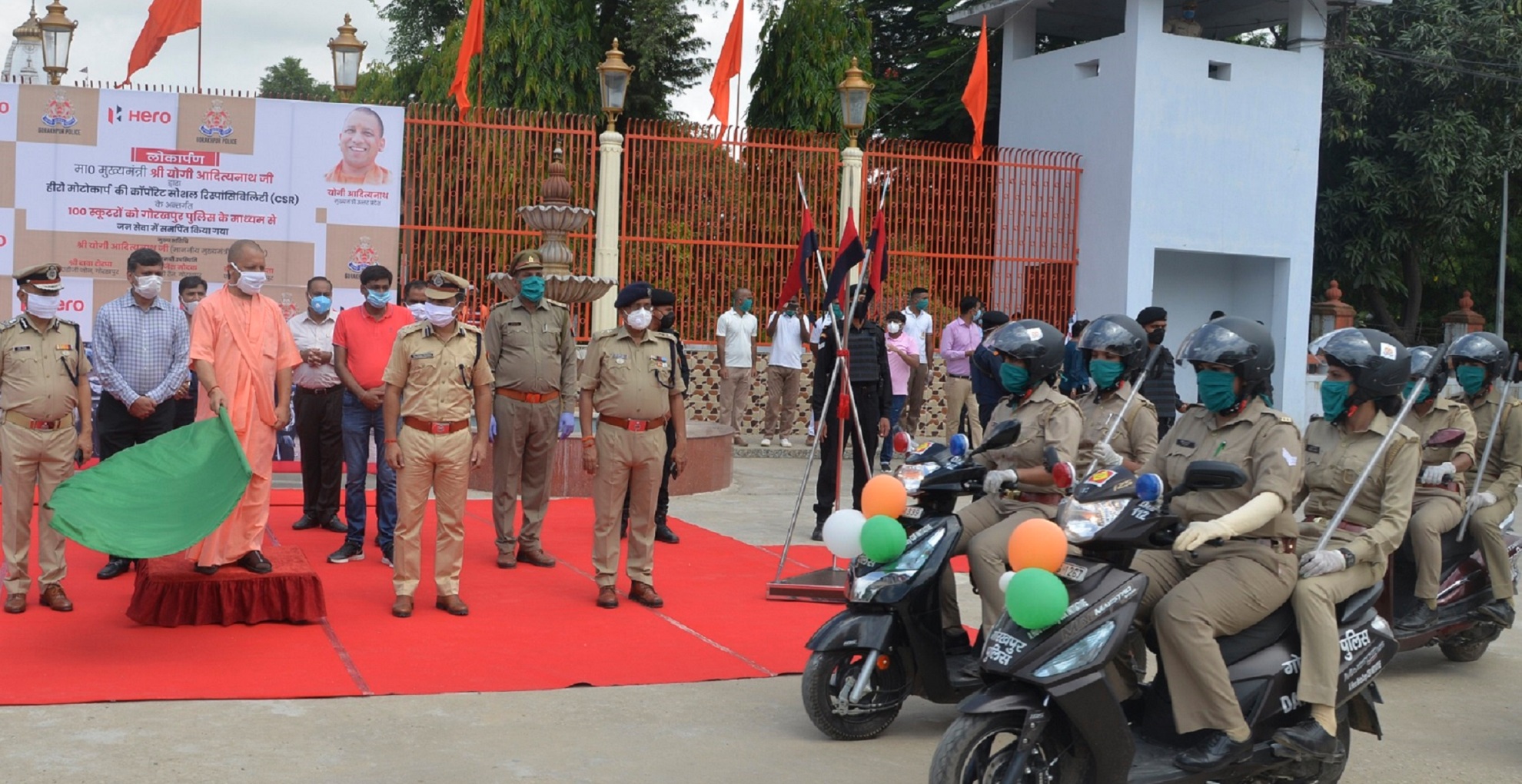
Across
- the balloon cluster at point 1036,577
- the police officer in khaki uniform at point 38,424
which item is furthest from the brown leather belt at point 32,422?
the balloon cluster at point 1036,577

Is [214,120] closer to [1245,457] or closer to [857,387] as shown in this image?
[857,387]

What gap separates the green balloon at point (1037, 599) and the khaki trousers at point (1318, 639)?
1006 mm

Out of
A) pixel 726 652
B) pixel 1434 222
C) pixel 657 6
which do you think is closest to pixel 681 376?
pixel 726 652

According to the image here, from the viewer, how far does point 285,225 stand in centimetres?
1366

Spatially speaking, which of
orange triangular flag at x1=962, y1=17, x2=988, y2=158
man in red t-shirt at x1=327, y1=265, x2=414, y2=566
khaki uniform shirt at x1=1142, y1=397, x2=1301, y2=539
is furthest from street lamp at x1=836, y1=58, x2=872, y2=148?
khaki uniform shirt at x1=1142, y1=397, x2=1301, y2=539

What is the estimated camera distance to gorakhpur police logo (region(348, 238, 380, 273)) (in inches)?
543

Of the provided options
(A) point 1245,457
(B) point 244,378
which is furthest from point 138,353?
(A) point 1245,457

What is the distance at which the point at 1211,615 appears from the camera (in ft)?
16.0

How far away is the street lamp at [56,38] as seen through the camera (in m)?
17.6

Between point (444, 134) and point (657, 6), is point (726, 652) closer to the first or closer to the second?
point (444, 134)

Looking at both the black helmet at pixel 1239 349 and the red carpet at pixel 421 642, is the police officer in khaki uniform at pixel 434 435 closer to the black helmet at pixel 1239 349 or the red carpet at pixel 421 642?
the red carpet at pixel 421 642

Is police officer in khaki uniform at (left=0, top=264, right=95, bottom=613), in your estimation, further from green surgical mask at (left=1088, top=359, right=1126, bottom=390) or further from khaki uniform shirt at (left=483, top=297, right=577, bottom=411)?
green surgical mask at (left=1088, top=359, right=1126, bottom=390)

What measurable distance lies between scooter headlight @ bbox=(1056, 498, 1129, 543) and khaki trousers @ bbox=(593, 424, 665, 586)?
11.8ft

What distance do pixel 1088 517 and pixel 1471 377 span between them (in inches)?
154
